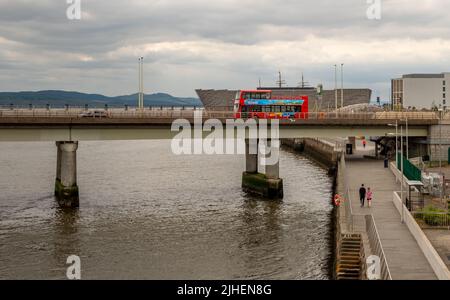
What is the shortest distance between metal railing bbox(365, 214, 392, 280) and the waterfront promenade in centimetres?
33

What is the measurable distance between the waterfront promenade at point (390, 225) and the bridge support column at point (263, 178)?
6.52 meters

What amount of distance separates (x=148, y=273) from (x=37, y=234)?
12.8m

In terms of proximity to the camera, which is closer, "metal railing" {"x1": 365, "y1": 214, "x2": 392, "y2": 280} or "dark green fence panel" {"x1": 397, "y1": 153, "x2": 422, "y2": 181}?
"metal railing" {"x1": 365, "y1": 214, "x2": 392, "y2": 280}

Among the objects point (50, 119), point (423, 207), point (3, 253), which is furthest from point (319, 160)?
point (3, 253)

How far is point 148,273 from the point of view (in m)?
36.2

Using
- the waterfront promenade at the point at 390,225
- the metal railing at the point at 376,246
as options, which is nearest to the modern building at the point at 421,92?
the waterfront promenade at the point at 390,225

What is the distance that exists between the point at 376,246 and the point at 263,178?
32.6 m

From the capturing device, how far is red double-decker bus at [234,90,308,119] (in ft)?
250

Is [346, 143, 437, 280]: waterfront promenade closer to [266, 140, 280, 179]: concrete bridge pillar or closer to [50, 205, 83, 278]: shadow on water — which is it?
[266, 140, 280, 179]: concrete bridge pillar

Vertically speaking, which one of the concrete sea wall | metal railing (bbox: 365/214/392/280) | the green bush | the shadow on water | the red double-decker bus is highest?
the red double-decker bus

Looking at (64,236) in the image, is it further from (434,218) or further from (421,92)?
(421,92)

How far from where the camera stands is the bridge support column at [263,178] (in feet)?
203

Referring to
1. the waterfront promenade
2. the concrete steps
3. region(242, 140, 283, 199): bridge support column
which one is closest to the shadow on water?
the concrete steps
